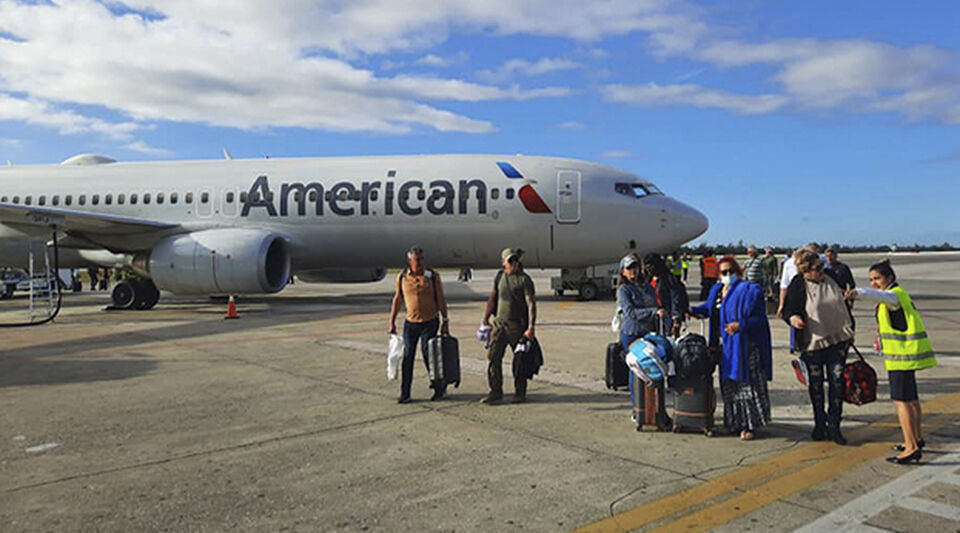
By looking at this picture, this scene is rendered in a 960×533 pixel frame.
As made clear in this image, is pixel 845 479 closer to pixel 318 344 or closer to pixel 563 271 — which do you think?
pixel 318 344

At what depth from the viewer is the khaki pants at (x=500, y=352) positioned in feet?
22.4

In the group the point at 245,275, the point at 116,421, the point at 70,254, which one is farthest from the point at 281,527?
the point at 70,254

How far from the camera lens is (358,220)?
60.1 feet

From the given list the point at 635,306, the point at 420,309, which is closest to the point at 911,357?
the point at 635,306

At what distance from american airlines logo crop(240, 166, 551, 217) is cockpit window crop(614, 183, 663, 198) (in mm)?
2039

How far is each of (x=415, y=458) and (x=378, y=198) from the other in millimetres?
13782

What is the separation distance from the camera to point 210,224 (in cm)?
1894

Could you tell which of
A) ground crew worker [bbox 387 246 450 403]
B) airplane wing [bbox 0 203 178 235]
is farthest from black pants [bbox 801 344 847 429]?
airplane wing [bbox 0 203 178 235]

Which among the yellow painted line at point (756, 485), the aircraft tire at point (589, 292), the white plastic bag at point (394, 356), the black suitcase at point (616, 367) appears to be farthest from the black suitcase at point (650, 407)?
the aircraft tire at point (589, 292)

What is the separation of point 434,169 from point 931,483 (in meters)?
15.3

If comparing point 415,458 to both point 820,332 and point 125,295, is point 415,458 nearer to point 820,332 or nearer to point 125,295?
point 820,332

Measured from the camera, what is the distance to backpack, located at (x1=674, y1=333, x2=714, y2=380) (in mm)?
5543

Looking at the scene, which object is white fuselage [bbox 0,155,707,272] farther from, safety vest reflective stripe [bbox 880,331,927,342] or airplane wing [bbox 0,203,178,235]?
safety vest reflective stripe [bbox 880,331,927,342]

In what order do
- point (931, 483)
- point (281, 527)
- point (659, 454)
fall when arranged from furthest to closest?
point (659, 454) → point (931, 483) → point (281, 527)
